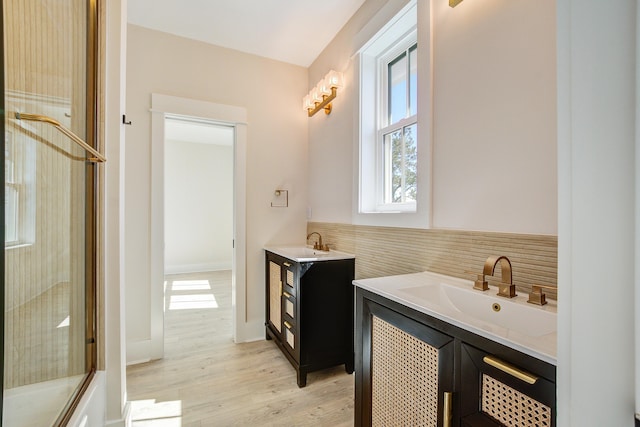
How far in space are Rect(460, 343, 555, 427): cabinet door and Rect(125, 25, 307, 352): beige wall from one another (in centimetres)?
231

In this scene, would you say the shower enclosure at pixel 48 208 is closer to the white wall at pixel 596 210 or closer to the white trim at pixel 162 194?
the white trim at pixel 162 194

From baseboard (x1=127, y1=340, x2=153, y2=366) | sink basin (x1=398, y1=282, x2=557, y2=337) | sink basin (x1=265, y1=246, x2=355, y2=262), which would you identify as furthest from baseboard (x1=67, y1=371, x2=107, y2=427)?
sink basin (x1=398, y1=282, x2=557, y2=337)

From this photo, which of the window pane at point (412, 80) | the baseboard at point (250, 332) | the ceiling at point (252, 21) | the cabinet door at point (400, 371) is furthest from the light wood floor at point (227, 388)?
the ceiling at point (252, 21)

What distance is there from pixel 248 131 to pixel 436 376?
2599 millimetres

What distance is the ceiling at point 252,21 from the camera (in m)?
2.27

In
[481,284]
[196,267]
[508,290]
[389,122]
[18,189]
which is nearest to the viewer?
[18,189]

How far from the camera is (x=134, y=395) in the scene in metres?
1.98

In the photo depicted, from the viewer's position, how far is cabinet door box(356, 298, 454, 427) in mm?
996

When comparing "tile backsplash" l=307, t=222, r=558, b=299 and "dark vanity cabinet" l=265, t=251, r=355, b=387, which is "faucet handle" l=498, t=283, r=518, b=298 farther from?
"dark vanity cabinet" l=265, t=251, r=355, b=387

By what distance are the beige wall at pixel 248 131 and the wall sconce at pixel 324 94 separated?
237mm

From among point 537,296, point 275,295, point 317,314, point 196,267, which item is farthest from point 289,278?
point 196,267

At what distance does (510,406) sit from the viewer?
796 millimetres

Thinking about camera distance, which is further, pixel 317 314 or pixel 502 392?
pixel 317 314

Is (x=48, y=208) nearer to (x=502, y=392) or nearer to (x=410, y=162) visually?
(x=502, y=392)
